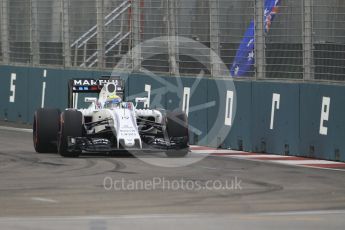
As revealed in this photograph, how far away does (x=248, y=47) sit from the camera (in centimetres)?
1980

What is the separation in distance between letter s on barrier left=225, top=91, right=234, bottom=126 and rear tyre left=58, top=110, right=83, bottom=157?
3967 millimetres

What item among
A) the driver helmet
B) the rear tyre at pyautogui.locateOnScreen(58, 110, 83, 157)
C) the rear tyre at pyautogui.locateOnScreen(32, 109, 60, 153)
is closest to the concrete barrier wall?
the driver helmet

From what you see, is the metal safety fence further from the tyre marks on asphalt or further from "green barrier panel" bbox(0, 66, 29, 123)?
the tyre marks on asphalt

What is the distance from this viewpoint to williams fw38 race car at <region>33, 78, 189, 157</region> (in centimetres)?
1678

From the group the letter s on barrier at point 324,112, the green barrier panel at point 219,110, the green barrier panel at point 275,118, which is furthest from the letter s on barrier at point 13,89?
the letter s on barrier at point 324,112

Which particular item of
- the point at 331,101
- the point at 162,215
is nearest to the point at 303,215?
the point at 162,215

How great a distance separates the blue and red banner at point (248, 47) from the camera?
1930cm

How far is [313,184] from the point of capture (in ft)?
44.4

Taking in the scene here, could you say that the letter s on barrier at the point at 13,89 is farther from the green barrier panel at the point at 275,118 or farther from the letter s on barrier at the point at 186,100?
the green barrier panel at the point at 275,118

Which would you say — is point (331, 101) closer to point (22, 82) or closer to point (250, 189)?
point (250, 189)

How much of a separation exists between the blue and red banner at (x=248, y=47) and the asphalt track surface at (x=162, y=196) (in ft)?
10.9

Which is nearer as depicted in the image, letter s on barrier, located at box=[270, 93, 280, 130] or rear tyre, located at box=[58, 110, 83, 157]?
rear tyre, located at box=[58, 110, 83, 157]

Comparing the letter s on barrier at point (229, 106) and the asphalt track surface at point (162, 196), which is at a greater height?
the letter s on barrier at point (229, 106)

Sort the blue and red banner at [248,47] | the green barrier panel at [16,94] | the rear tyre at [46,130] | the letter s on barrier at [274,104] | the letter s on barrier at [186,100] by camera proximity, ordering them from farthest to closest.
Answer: the green barrier panel at [16,94] → the letter s on barrier at [186,100] → the blue and red banner at [248,47] → the letter s on barrier at [274,104] → the rear tyre at [46,130]
